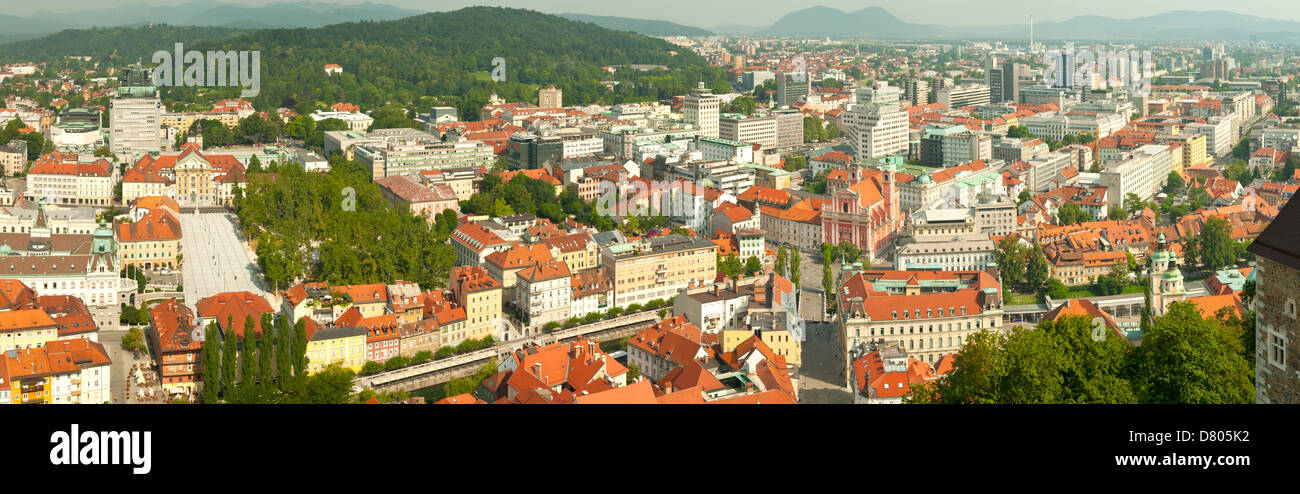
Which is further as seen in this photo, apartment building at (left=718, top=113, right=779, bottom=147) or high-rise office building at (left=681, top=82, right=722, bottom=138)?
high-rise office building at (left=681, top=82, right=722, bottom=138)

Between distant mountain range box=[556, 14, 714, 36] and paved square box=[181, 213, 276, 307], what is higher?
distant mountain range box=[556, 14, 714, 36]

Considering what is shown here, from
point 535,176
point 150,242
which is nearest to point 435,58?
point 535,176

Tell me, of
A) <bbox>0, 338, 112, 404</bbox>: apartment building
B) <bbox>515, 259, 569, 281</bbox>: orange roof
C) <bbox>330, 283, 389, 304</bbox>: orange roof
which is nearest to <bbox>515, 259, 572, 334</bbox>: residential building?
<bbox>515, 259, 569, 281</bbox>: orange roof

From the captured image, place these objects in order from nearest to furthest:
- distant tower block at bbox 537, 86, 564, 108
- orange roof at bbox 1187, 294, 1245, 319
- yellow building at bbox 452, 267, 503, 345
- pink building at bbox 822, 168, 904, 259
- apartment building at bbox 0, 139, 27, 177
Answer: orange roof at bbox 1187, 294, 1245, 319 < yellow building at bbox 452, 267, 503, 345 < pink building at bbox 822, 168, 904, 259 < apartment building at bbox 0, 139, 27, 177 < distant tower block at bbox 537, 86, 564, 108

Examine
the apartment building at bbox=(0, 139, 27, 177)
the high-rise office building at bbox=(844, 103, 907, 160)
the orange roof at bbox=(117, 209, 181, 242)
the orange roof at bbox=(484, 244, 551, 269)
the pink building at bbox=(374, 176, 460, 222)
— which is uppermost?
the high-rise office building at bbox=(844, 103, 907, 160)

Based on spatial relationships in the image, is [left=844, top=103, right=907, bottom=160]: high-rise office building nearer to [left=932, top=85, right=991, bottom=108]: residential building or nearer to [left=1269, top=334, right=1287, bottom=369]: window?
[left=932, top=85, right=991, bottom=108]: residential building

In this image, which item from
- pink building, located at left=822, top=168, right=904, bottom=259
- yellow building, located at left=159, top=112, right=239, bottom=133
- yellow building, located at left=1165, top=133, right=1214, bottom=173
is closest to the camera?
pink building, located at left=822, top=168, right=904, bottom=259
